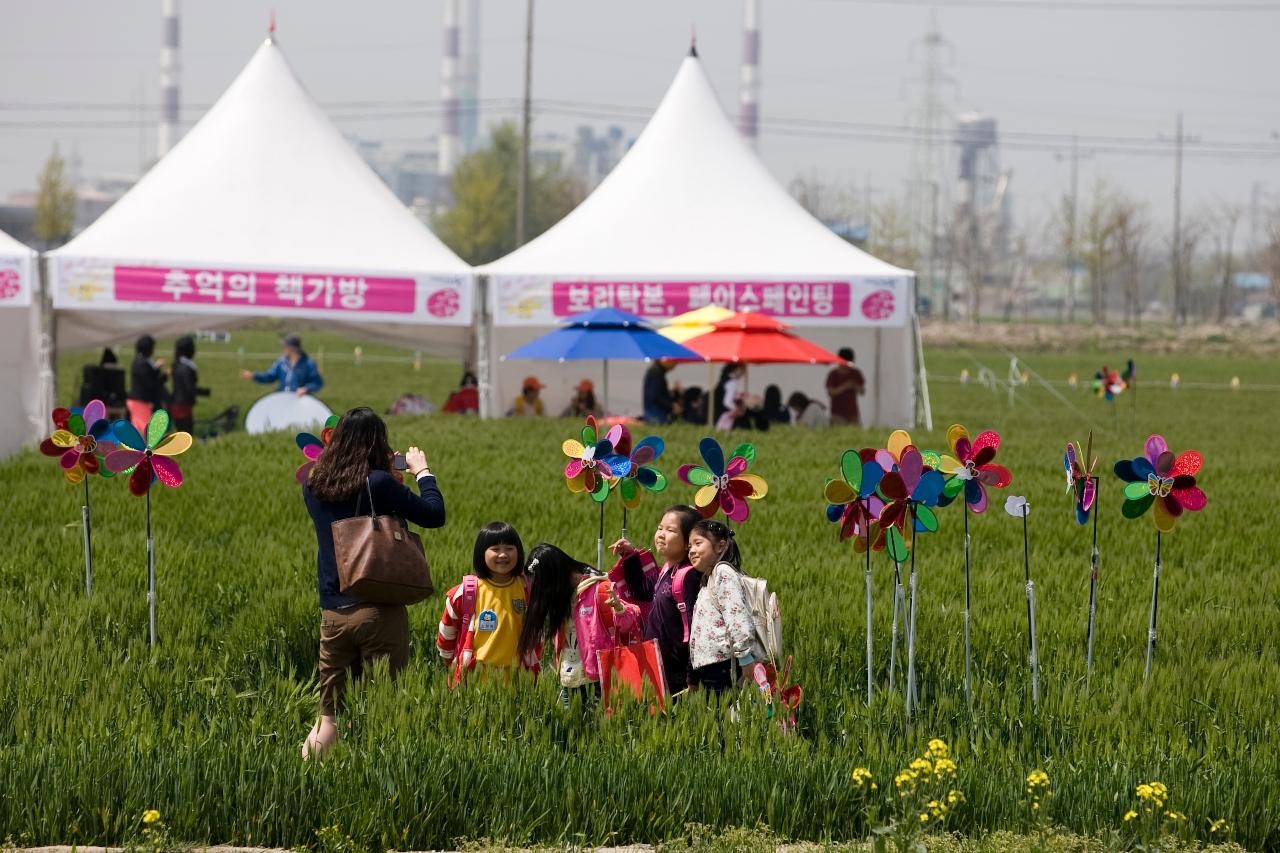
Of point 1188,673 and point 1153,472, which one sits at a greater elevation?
point 1153,472

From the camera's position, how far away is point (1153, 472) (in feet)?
20.2

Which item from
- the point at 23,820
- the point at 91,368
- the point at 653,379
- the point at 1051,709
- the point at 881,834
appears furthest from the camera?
the point at 653,379

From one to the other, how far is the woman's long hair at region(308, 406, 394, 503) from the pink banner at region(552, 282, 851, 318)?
12965 mm

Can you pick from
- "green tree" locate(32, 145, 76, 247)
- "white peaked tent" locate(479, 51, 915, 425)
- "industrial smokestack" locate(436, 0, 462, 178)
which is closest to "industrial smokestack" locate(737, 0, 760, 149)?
"industrial smokestack" locate(436, 0, 462, 178)

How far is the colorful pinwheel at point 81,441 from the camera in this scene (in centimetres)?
692

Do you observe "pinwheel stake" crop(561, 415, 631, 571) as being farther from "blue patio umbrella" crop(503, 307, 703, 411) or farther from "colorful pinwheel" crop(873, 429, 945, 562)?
"blue patio umbrella" crop(503, 307, 703, 411)

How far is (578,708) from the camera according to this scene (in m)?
5.52

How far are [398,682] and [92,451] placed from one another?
7.88ft

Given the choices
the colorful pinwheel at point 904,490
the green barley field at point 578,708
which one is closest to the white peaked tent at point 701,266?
the green barley field at point 578,708

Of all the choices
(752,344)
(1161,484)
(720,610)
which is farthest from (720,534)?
(752,344)

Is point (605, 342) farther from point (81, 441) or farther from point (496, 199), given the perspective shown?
point (496, 199)

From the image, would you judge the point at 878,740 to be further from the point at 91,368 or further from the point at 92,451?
the point at 91,368

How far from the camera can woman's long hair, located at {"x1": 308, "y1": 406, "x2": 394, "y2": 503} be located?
17.6 ft

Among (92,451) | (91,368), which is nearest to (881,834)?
(92,451)
